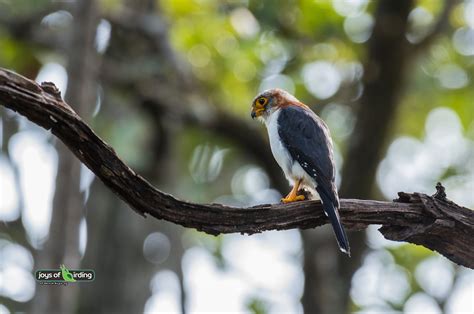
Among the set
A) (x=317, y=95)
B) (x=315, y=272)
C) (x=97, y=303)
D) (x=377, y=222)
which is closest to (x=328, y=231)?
(x=315, y=272)

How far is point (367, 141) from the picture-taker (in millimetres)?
11133

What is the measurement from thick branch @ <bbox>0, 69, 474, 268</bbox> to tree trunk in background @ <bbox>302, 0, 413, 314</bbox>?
5506mm

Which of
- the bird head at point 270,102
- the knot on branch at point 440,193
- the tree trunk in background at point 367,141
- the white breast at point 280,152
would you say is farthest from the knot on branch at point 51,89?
the tree trunk in background at point 367,141

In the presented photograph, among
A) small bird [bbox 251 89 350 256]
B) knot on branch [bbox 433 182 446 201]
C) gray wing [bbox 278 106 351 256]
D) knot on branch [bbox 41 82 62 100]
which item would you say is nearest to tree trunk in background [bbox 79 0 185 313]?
small bird [bbox 251 89 350 256]

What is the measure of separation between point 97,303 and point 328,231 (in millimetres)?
3419

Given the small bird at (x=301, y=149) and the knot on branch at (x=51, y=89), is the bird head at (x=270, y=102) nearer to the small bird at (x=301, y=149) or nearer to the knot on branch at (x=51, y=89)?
the small bird at (x=301, y=149)

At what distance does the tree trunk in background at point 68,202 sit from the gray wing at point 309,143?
198cm

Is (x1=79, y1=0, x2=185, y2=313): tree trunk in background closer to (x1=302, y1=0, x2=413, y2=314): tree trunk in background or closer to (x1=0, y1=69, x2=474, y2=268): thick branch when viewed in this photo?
(x1=302, y1=0, x2=413, y2=314): tree trunk in background

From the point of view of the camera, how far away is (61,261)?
24.5 ft

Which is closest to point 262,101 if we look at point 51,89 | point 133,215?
point 51,89

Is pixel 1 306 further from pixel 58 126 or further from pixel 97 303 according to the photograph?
pixel 58 126

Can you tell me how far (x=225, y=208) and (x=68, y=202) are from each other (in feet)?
9.94

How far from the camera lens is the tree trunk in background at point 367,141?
10.9m

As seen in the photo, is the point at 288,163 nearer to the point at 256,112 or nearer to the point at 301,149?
the point at 301,149
